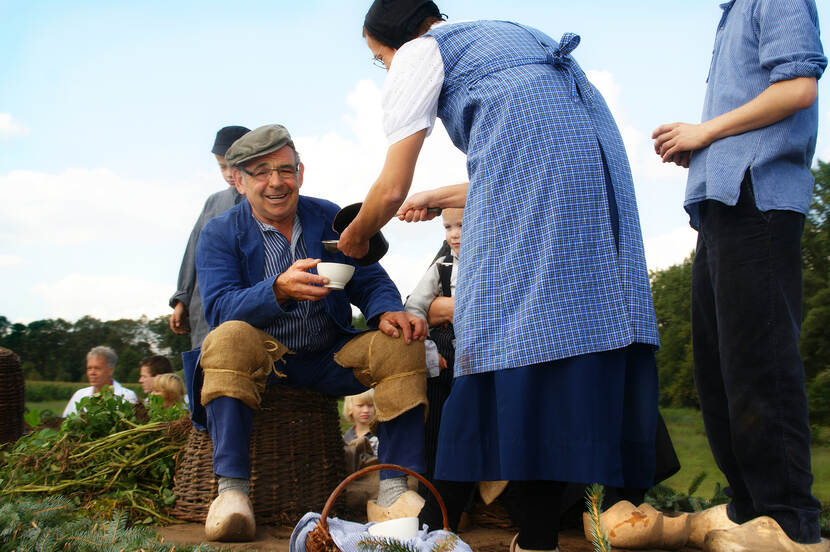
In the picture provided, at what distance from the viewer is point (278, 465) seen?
11.1 feet

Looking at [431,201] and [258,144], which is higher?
[258,144]

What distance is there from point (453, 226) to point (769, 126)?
1702 millimetres

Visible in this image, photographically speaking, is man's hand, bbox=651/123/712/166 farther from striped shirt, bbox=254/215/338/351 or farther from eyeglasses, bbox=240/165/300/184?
eyeglasses, bbox=240/165/300/184

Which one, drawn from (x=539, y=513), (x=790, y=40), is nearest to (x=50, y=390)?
(x=539, y=513)

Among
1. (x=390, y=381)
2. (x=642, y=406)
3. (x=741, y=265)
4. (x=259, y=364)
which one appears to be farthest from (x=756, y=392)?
→ (x=259, y=364)

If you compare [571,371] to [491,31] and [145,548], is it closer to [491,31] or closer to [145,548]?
[491,31]

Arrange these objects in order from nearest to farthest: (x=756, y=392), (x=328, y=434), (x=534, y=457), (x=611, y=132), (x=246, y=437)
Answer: (x=534, y=457) < (x=611, y=132) < (x=756, y=392) < (x=246, y=437) < (x=328, y=434)

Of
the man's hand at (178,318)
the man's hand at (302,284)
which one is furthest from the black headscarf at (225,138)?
the man's hand at (302,284)

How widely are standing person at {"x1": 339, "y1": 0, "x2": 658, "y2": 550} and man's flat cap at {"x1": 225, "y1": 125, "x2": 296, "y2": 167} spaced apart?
1368mm

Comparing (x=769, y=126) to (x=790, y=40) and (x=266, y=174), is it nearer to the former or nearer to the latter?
(x=790, y=40)

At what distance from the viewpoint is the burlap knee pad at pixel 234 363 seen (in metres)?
3.09

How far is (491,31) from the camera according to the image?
2.34 meters

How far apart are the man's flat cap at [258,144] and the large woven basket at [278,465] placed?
1092 millimetres

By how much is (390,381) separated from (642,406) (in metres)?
1.36
